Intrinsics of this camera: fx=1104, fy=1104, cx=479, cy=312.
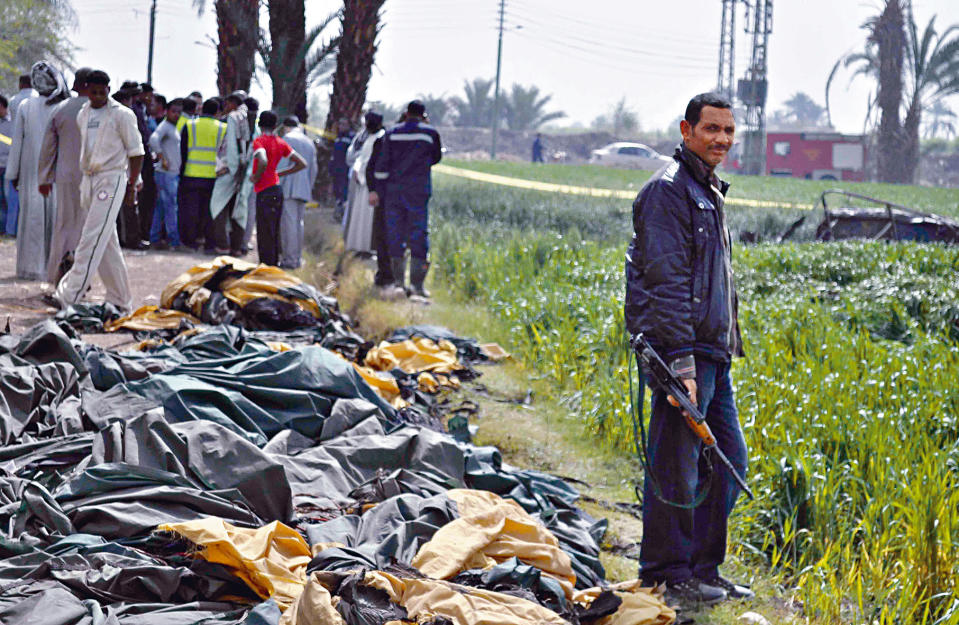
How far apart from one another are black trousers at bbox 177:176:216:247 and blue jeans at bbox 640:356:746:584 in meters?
9.70

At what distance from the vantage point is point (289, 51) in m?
15.2

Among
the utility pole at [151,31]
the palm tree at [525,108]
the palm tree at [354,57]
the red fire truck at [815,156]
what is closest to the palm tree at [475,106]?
the palm tree at [525,108]

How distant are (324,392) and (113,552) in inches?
86.5

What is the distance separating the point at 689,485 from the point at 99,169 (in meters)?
6.09

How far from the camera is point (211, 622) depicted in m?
3.24

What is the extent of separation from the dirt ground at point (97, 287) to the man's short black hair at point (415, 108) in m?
2.88

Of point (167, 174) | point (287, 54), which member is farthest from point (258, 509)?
point (287, 54)

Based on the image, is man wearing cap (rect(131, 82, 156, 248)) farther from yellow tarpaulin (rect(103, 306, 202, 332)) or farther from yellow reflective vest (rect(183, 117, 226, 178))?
yellow tarpaulin (rect(103, 306, 202, 332))

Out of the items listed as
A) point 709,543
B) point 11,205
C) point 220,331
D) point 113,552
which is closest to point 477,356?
point 220,331

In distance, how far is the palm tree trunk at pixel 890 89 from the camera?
40250 mm

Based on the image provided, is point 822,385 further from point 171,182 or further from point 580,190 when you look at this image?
point 580,190

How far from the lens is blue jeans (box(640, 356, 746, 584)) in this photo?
13.2 feet

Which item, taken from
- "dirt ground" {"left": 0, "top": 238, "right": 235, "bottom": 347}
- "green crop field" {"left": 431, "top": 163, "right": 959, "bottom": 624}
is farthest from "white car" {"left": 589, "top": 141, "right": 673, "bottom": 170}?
"dirt ground" {"left": 0, "top": 238, "right": 235, "bottom": 347}

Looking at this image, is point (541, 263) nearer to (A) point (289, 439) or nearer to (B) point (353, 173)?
(B) point (353, 173)
